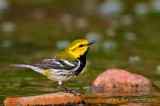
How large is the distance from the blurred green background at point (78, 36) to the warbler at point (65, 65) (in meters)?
1.32

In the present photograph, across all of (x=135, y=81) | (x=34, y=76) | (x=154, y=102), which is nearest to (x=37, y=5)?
(x=34, y=76)

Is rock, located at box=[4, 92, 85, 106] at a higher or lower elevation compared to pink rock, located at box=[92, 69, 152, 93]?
lower

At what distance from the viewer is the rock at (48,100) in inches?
287

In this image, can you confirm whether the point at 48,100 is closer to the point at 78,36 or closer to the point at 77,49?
the point at 77,49

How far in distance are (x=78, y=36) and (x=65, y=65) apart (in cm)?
1016

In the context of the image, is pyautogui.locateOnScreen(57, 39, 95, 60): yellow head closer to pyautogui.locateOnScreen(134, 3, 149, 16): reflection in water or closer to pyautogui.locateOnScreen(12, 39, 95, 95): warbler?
pyautogui.locateOnScreen(12, 39, 95, 95): warbler

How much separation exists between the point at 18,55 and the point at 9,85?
4.65 metres

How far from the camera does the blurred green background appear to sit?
10562 mm

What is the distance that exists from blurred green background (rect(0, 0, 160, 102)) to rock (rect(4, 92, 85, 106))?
86cm

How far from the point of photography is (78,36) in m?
17.5

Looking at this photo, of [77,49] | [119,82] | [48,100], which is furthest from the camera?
[119,82]

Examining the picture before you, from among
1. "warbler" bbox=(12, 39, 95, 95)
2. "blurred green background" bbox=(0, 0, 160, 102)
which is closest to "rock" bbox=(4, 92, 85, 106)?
"warbler" bbox=(12, 39, 95, 95)

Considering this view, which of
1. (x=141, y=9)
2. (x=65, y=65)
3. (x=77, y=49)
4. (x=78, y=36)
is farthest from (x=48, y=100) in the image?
(x=141, y=9)

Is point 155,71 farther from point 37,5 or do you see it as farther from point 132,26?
point 37,5
